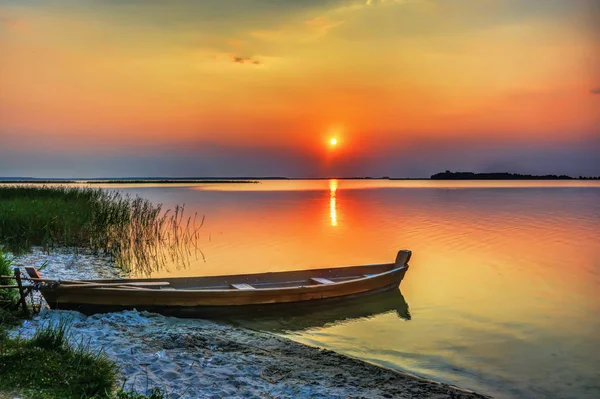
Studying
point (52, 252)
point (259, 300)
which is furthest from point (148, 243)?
point (259, 300)

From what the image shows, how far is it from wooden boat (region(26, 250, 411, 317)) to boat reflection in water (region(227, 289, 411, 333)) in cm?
15

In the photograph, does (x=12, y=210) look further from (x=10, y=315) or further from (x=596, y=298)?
(x=596, y=298)

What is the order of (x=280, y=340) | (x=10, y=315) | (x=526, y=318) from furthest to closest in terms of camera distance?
(x=526, y=318)
(x=280, y=340)
(x=10, y=315)

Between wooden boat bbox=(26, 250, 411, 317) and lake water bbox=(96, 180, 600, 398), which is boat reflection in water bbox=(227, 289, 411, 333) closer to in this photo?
lake water bbox=(96, 180, 600, 398)

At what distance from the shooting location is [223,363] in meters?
6.97

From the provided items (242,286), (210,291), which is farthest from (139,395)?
(242,286)

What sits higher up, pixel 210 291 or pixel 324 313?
pixel 210 291

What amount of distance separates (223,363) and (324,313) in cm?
418

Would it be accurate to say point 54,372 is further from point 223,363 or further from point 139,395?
point 223,363

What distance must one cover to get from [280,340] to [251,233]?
18.2 m

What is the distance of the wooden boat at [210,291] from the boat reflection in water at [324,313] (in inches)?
6.0

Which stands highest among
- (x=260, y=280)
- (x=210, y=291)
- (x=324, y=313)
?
(x=210, y=291)

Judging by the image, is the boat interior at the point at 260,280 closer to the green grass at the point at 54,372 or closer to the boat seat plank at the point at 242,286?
the boat seat plank at the point at 242,286

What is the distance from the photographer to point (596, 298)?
1339 cm
